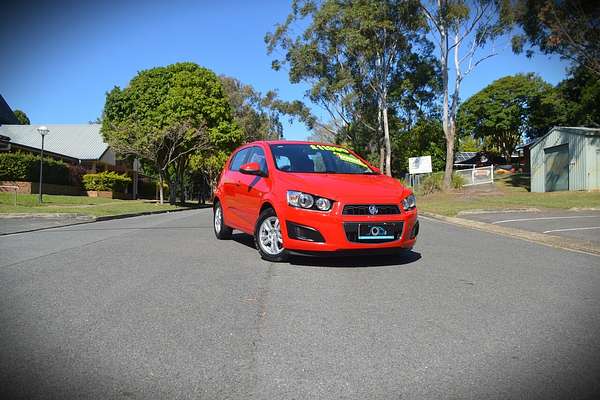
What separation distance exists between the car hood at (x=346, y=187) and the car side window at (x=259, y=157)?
2.25 feet

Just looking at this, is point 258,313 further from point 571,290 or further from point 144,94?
point 144,94

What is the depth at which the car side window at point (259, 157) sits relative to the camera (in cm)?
747

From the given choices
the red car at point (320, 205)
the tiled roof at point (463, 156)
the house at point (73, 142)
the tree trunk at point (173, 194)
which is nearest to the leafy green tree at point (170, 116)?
the tree trunk at point (173, 194)

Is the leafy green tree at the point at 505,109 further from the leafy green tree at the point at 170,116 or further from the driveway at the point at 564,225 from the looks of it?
the driveway at the point at 564,225

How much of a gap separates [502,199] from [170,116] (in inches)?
858

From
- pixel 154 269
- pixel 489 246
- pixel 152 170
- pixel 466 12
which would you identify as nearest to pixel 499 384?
pixel 154 269

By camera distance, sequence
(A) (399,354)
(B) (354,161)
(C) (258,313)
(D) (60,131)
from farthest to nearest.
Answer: (D) (60,131) < (B) (354,161) < (C) (258,313) < (A) (399,354)

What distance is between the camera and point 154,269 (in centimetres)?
610

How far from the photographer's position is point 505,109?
65.5 meters

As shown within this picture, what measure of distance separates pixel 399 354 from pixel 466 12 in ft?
102

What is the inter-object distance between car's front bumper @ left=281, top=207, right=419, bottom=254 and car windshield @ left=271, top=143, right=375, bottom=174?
Answer: 46.2 inches

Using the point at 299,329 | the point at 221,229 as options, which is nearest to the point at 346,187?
the point at 299,329

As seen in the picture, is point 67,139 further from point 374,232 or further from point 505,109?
point 505,109

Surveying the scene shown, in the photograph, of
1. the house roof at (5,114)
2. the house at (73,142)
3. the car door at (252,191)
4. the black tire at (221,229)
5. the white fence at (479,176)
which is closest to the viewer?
the car door at (252,191)
